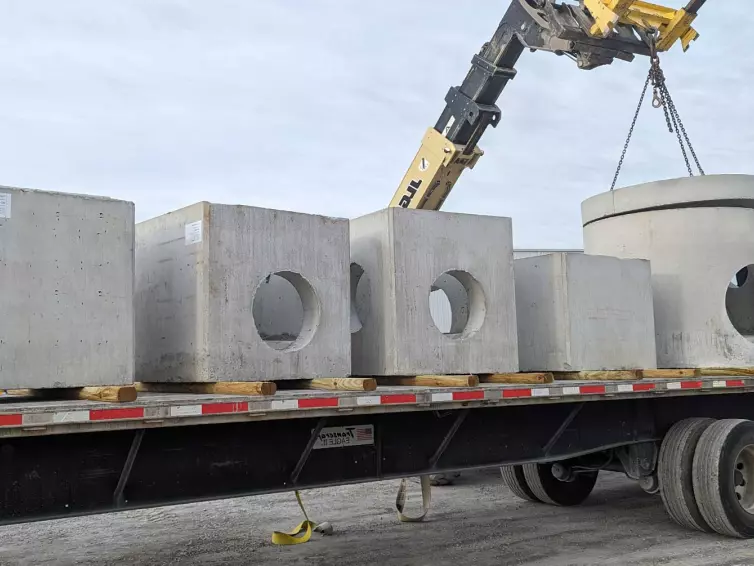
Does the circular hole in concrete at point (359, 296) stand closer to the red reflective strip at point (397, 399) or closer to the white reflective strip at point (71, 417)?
the red reflective strip at point (397, 399)

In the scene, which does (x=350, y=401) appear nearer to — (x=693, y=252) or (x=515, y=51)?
(x=693, y=252)

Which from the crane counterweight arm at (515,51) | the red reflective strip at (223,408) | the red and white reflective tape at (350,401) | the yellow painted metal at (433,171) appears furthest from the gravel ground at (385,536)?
the crane counterweight arm at (515,51)

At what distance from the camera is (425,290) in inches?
221

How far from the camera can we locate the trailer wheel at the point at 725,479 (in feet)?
20.9

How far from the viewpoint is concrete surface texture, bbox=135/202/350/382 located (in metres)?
4.70

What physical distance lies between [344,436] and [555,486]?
4.03 meters

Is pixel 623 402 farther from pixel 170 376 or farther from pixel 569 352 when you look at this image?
pixel 170 376

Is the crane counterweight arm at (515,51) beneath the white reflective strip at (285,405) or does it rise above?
above

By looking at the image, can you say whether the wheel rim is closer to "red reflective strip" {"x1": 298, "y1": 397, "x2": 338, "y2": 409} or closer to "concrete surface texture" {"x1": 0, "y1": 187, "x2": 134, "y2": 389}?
"red reflective strip" {"x1": 298, "y1": 397, "x2": 338, "y2": 409}

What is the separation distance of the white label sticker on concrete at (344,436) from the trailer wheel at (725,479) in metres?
3.13

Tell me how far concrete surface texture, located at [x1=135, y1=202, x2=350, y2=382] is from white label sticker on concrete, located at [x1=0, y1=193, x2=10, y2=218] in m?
1.09

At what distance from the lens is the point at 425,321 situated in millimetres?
5602

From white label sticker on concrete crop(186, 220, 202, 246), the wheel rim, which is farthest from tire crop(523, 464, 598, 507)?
white label sticker on concrete crop(186, 220, 202, 246)

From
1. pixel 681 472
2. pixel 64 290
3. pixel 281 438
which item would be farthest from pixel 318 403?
pixel 681 472
